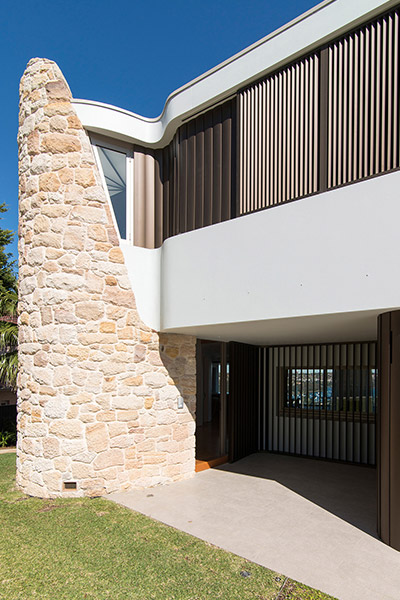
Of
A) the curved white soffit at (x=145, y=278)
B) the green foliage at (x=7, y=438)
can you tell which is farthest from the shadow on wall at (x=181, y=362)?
the green foliage at (x=7, y=438)

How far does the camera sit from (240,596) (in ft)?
13.0

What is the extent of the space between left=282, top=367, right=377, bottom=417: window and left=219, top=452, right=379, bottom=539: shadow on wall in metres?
1.35

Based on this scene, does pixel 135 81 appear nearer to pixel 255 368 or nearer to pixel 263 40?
pixel 263 40

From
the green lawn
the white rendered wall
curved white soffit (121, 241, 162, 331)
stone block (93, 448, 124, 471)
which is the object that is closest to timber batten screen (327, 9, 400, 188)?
the white rendered wall

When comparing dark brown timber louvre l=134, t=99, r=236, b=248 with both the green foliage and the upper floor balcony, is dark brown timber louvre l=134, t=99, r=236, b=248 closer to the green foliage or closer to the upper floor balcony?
the upper floor balcony

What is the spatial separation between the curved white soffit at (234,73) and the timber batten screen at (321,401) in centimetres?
652

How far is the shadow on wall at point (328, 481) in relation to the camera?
6.31 meters

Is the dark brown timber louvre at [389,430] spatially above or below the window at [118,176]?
below

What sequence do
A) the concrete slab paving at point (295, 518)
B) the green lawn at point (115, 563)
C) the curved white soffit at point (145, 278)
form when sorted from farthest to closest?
1. the curved white soffit at point (145, 278)
2. the concrete slab paving at point (295, 518)
3. the green lawn at point (115, 563)

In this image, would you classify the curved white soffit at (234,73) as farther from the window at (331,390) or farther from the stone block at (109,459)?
the window at (331,390)

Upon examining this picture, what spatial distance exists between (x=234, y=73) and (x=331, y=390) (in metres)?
7.70

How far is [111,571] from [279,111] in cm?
671

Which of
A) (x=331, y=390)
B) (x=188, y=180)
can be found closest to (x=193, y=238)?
(x=188, y=180)

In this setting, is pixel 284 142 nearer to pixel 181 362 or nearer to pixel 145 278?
pixel 145 278
